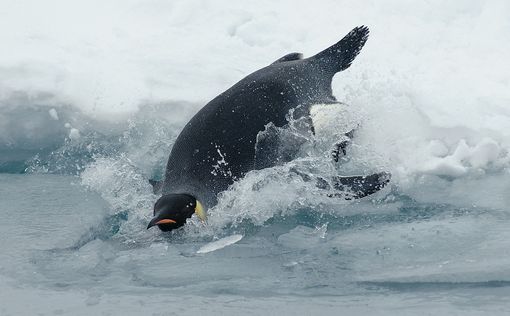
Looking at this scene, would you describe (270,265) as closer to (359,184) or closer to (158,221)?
Answer: (158,221)

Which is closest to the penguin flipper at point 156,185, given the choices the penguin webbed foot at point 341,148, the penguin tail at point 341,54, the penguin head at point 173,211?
the penguin head at point 173,211

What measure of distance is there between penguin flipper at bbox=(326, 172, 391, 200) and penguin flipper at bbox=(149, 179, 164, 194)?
2.43 ft

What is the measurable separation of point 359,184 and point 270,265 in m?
0.79

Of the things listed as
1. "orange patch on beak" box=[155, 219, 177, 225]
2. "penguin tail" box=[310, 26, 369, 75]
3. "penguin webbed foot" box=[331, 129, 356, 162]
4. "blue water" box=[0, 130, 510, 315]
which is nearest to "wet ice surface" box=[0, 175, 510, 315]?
"blue water" box=[0, 130, 510, 315]

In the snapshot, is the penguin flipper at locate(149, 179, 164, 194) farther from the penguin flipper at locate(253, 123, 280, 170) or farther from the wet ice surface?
the penguin flipper at locate(253, 123, 280, 170)

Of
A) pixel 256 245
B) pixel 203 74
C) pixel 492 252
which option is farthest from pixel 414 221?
pixel 203 74

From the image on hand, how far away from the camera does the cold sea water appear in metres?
2.91

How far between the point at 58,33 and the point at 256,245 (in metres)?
2.71

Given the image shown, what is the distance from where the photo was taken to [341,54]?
14.7 feet

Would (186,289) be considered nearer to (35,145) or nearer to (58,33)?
(35,145)

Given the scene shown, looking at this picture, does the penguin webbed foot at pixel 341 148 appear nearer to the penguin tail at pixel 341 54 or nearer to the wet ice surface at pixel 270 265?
the penguin tail at pixel 341 54

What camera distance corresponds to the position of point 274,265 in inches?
123

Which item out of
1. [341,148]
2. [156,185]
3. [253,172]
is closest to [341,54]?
[341,148]

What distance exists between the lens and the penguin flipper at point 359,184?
3.70 meters
